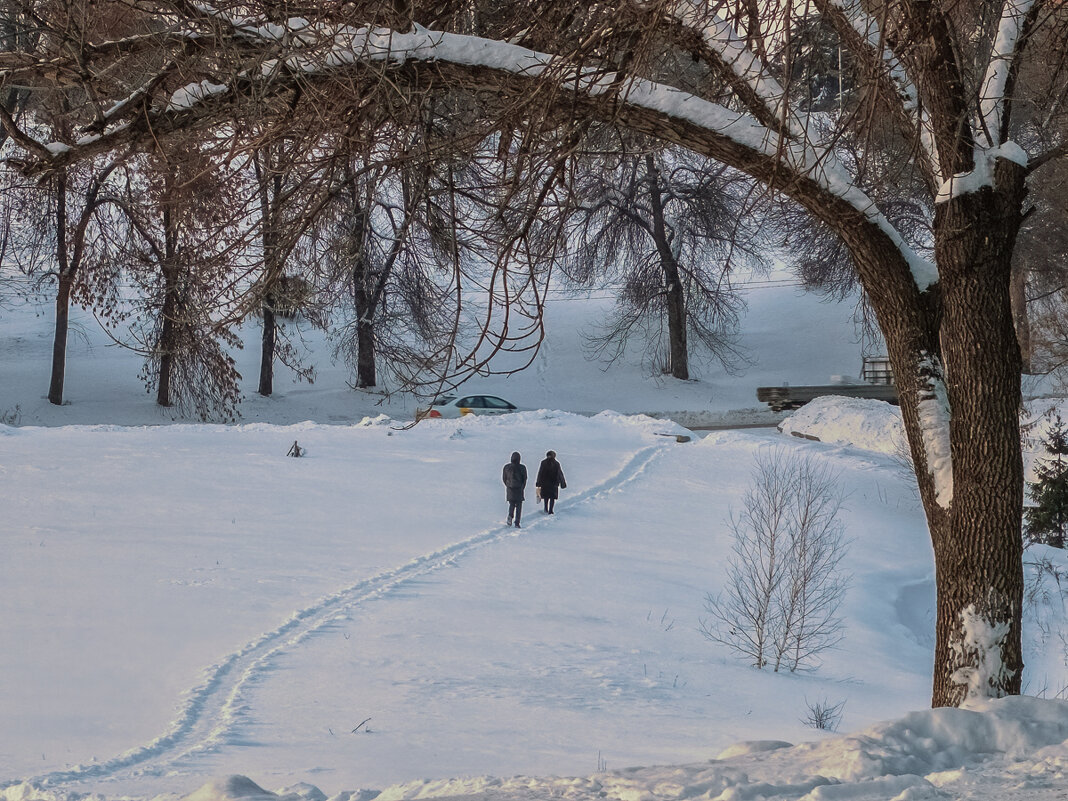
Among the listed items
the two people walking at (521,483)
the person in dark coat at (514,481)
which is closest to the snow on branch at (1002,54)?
the two people walking at (521,483)

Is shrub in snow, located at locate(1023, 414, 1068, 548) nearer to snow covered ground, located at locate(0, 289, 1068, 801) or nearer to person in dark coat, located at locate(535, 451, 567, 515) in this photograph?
snow covered ground, located at locate(0, 289, 1068, 801)

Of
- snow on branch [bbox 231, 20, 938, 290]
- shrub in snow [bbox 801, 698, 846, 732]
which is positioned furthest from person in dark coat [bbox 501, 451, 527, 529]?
snow on branch [bbox 231, 20, 938, 290]

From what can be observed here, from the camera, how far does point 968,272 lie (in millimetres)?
6230

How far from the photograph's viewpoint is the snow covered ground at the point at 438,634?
5.47 m

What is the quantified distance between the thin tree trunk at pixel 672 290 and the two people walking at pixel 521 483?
68.4ft

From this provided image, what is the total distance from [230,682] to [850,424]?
2156cm

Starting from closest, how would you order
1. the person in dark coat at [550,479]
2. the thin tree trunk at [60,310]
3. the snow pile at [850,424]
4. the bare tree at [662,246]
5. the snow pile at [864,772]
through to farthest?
the snow pile at [864,772], the person in dark coat at [550,479], the snow pile at [850,424], the thin tree trunk at [60,310], the bare tree at [662,246]

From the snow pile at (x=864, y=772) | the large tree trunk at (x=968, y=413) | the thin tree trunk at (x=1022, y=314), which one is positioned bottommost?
the snow pile at (x=864, y=772)

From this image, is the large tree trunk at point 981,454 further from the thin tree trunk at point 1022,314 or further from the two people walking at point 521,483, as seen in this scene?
the thin tree trunk at point 1022,314

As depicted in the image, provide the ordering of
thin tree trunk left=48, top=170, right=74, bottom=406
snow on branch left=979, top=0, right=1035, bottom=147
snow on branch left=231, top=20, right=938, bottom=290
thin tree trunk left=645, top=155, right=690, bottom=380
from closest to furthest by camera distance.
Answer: snow on branch left=231, top=20, right=938, bottom=290 < snow on branch left=979, top=0, right=1035, bottom=147 < thin tree trunk left=48, top=170, right=74, bottom=406 < thin tree trunk left=645, top=155, right=690, bottom=380

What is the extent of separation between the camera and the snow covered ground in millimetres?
5473

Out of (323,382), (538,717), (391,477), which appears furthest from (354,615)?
(323,382)

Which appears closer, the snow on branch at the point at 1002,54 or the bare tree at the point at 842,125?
→ the bare tree at the point at 842,125

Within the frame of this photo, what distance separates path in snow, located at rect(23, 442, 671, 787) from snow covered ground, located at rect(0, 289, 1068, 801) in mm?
39
